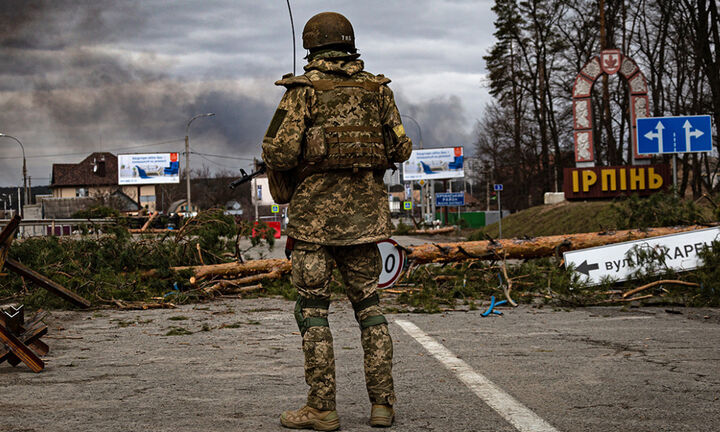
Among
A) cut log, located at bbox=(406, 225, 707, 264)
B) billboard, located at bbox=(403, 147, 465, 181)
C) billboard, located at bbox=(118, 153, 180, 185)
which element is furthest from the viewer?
billboard, located at bbox=(118, 153, 180, 185)

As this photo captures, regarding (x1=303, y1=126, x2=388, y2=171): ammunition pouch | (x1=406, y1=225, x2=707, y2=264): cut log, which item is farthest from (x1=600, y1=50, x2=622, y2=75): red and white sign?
(x1=303, y1=126, x2=388, y2=171): ammunition pouch

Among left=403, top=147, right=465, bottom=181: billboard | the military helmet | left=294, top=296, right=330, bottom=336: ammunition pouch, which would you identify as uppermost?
left=403, top=147, right=465, bottom=181: billboard

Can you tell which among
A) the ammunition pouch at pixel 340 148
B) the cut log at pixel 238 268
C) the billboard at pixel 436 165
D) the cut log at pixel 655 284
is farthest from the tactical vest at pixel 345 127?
the billboard at pixel 436 165

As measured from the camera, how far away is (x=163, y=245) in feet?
40.5

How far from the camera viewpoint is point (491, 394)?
4625mm

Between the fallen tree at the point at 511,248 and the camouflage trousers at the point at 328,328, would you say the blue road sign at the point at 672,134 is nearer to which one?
the fallen tree at the point at 511,248

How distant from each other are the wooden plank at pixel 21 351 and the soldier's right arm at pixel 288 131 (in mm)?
2662

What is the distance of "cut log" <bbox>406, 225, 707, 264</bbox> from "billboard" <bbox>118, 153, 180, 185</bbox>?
70200 mm

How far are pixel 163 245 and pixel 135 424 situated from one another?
8632 millimetres

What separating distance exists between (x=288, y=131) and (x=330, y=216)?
49 cm

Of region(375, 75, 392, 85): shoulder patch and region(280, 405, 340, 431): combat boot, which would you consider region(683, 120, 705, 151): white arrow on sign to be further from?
region(280, 405, 340, 431): combat boot

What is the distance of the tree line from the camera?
110 ft

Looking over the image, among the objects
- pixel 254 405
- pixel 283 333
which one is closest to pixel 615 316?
pixel 283 333

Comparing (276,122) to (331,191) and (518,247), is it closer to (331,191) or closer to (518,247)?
(331,191)
